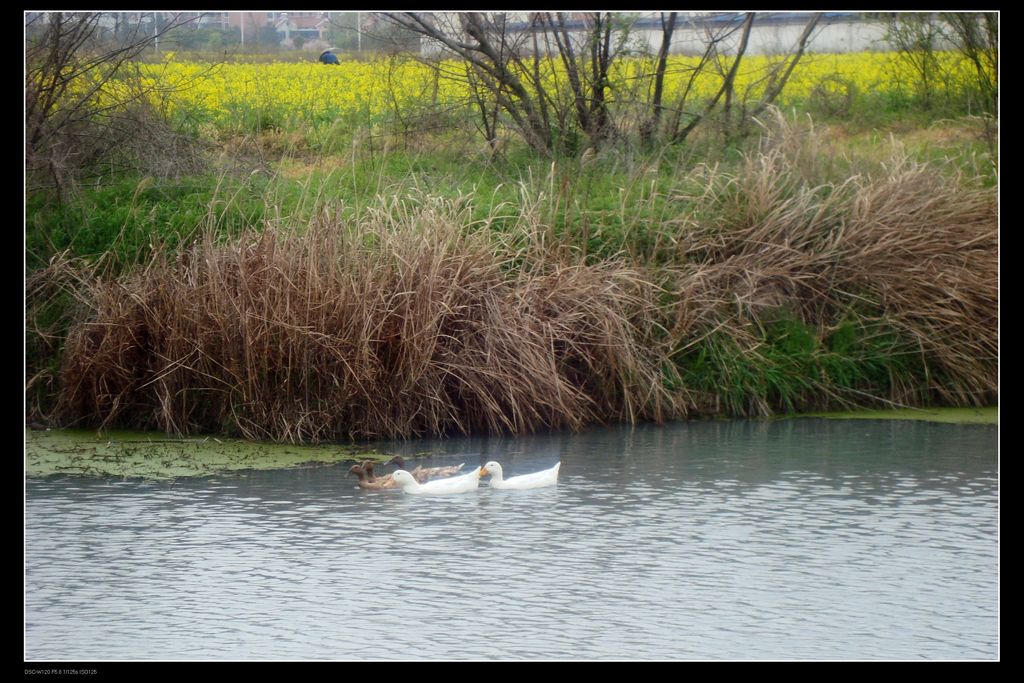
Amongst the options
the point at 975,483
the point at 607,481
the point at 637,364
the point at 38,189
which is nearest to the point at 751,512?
the point at 607,481

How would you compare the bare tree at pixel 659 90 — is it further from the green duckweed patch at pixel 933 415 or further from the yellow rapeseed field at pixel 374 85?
the green duckweed patch at pixel 933 415

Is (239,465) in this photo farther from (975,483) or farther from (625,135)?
(625,135)

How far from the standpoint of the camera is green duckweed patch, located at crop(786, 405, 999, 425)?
1130 cm

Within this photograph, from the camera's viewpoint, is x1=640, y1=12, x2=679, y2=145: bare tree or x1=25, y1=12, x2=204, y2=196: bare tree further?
x1=640, y1=12, x2=679, y2=145: bare tree

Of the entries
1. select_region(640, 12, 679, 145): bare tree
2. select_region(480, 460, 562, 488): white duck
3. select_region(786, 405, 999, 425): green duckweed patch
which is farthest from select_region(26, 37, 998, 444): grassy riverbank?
select_region(480, 460, 562, 488): white duck

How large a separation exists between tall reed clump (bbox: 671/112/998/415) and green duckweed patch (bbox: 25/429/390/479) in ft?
10.8

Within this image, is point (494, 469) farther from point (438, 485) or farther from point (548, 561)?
point (548, 561)

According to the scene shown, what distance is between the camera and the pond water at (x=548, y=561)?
6.23 m

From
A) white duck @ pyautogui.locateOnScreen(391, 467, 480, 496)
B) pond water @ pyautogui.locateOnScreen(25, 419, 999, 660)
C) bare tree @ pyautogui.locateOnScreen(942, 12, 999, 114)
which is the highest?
bare tree @ pyautogui.locateOnScreen(942, 12, 999, 114)

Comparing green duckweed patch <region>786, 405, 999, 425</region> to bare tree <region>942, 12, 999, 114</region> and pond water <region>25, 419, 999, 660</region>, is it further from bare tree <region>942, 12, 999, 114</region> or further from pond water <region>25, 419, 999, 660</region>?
bare tree <region>942, 12, 999, 114</region>

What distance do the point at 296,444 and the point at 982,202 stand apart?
6.57 meters

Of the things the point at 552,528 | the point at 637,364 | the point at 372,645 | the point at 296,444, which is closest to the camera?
the point at 372,645

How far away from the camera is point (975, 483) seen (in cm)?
920

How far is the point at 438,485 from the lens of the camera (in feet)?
29.2
